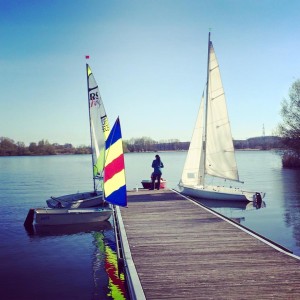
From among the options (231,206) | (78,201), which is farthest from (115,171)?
(231,206)

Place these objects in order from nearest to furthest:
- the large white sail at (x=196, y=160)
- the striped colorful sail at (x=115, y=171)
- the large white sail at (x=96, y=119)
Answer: the striped colorful sail at (x=115, y=171) → the large white sail at (x=96, y=119) → the large white sail at (x=196, y=160)

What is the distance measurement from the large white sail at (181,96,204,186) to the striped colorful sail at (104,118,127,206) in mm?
11442

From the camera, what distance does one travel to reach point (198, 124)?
25312 millimetres

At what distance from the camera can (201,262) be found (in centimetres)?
846

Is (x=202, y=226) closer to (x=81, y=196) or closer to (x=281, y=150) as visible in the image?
(x=81, y=196)

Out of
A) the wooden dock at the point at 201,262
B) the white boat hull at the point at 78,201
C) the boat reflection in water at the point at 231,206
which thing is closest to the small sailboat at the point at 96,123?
the white boat hull at the point at 78,201

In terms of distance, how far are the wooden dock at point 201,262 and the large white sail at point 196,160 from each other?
36.2 feet

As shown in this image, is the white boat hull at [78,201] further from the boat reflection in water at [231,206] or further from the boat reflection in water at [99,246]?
the boat reflection in water at [231,206]

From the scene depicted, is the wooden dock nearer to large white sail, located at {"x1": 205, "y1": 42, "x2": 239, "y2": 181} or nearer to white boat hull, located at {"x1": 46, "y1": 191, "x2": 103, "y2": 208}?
white boat hull, located at {"x1": 46, "y1": 191, "x2": 103, "y2": 208}

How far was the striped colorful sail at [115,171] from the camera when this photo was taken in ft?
44.9

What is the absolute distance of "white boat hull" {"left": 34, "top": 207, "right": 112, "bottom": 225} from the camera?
1753cm

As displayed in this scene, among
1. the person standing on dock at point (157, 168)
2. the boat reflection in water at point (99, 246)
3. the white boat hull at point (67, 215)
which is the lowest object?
the boat reflection in water at point (99, 246)

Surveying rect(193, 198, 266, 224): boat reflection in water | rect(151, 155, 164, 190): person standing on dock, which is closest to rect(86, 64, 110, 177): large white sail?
rect(151, 155, 164, 190): person standing on dock

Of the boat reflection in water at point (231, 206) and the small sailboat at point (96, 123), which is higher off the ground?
the small sailboat at point (96, 123)
